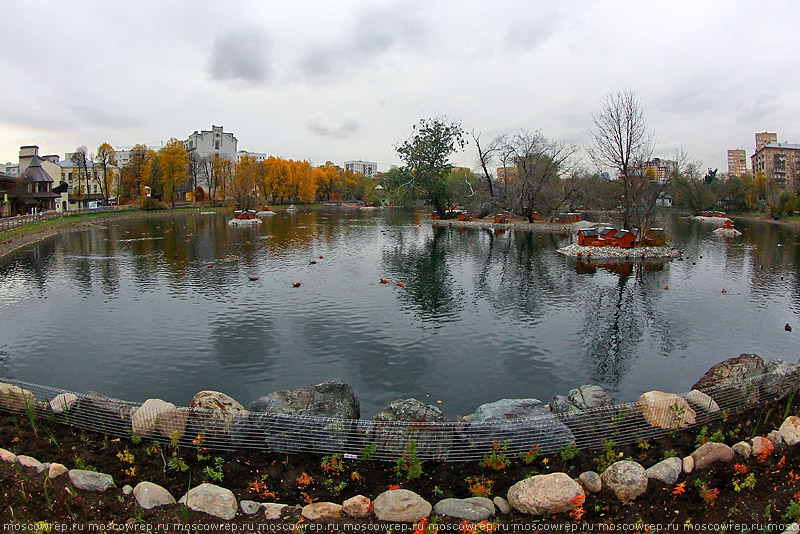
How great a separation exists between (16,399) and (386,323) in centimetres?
926

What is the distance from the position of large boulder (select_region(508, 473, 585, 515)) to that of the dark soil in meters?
0.10

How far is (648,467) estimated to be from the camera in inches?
255

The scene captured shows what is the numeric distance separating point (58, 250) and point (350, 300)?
24292mm

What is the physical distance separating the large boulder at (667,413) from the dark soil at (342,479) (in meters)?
0.17

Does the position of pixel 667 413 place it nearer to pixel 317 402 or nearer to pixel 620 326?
pixel 317 402

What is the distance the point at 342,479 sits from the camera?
21.3ft

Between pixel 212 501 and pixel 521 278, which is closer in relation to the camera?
pixel 212 501

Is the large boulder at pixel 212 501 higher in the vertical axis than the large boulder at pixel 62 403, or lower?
lower

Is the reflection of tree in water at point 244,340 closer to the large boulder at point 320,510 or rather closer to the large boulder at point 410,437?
the large boulder at point 410,437

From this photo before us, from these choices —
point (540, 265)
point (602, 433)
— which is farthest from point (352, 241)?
point (602, 433)

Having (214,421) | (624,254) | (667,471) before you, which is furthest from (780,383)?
(624,254)

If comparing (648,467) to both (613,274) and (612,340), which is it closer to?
(612,340)

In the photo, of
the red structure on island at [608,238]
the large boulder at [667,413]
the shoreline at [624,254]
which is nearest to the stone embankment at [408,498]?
the large boulder at [667,413]

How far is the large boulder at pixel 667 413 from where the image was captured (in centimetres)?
739
